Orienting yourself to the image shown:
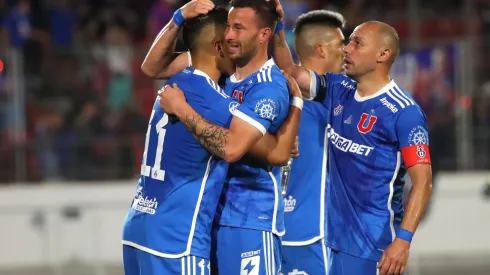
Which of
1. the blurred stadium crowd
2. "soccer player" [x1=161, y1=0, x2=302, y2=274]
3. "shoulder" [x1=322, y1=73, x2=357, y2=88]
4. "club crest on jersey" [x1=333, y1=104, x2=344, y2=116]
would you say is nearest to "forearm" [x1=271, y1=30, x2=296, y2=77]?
"shoulder" [x1=322, y1=73, x2=357, y2=88]

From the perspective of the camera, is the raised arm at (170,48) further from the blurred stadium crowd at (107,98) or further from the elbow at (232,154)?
the blurred stadium crowd at (107,98)

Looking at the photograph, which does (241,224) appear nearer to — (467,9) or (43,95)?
(43,95)

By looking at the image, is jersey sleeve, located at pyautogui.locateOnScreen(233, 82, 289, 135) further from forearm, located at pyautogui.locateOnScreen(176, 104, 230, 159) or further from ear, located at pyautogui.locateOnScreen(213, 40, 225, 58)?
ear, located at pyautogui.locateOnScreen(213, 40, 225, 58)

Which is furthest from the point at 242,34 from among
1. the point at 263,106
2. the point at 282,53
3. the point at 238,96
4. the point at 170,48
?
the point at 282,53

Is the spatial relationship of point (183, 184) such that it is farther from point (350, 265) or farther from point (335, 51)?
point (335, 51)

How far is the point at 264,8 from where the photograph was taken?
17.7 feet

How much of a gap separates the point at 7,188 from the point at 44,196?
0.45 m

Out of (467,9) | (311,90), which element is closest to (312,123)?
(311,90)

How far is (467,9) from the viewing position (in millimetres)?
12320

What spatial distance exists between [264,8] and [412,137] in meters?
1.12

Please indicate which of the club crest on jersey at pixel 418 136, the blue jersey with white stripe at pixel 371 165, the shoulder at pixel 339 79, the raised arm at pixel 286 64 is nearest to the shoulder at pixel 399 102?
the blue jersey with white stripe at pixel 371 165

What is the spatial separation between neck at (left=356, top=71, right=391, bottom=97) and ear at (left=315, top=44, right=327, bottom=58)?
0.76 metres

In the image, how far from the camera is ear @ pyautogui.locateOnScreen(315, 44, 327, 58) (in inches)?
259

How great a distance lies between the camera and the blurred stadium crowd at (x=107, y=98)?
11.5 meters
